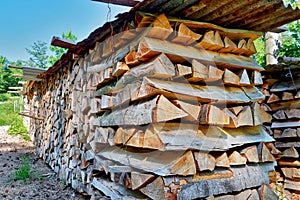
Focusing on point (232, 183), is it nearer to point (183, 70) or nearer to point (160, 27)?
point (183, 70)

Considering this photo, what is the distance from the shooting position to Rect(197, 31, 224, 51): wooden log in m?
1.92

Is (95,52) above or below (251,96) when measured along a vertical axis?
above

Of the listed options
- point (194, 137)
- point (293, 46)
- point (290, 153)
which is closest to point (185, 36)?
point (194, 137)

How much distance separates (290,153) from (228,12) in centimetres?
216

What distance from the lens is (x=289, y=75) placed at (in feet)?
10.1

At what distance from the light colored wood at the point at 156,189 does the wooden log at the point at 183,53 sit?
0.84 m

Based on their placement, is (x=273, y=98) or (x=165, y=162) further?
(x=273, y=98)

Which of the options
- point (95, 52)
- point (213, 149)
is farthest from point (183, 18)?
point (95, 52)

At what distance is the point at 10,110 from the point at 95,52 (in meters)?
11.3

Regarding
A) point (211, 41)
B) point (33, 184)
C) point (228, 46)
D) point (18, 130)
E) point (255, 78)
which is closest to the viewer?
point (211, 41)

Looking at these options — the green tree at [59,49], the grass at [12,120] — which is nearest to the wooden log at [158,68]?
the grass at [12,120]

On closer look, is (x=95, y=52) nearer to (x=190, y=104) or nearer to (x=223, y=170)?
(x=190, y=104)

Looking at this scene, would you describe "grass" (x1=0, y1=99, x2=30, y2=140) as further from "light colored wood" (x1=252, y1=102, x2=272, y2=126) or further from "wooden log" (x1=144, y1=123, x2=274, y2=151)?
"light colored wood" (x1=252, y1=102, x2=272, y2=126)

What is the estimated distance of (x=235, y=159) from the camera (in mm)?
1891
